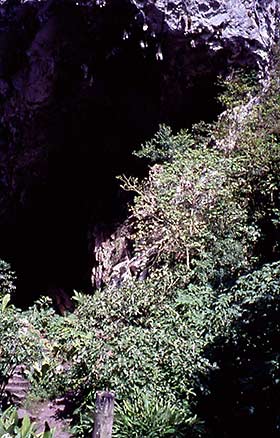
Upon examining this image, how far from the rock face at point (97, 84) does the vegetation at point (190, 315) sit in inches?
38.6

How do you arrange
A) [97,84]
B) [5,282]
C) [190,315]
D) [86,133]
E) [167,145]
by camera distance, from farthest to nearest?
[86,133] < [5,282] < [97,84] < [167,145] < [190,315]

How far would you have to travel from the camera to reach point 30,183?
11.2m

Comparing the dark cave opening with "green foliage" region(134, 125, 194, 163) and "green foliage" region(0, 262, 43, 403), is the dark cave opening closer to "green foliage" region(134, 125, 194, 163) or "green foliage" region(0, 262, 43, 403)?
"green foliage" region(134, 125, 194, 163)

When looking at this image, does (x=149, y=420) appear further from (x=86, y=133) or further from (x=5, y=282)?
(x=86, y=133)

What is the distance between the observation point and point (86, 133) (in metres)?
10.7

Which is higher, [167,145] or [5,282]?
[167,145]

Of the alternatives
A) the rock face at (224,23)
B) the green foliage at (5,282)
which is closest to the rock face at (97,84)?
the rock face at (224,23)

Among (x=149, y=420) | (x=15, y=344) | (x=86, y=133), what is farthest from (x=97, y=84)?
(x=149, y=420)

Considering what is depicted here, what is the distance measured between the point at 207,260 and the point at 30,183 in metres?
5.45

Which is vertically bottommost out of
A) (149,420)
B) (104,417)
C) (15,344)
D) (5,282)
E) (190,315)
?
(104,417)

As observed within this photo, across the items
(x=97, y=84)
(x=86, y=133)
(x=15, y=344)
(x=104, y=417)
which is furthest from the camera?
(x=86, y=133)

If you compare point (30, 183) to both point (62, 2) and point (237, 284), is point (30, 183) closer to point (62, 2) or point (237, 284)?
point (62, 2)

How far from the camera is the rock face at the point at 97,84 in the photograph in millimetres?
8453

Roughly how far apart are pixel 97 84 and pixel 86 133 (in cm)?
144
